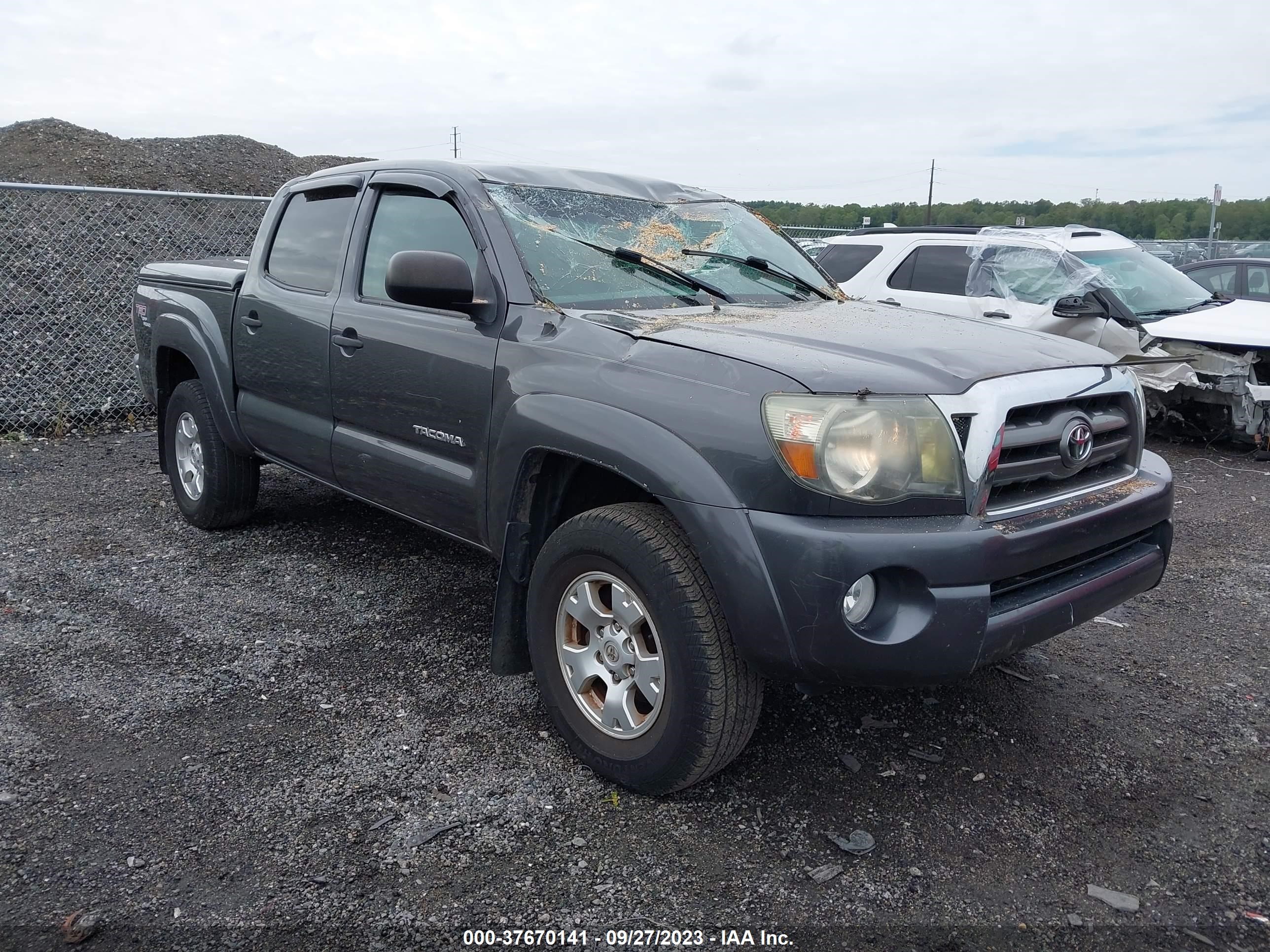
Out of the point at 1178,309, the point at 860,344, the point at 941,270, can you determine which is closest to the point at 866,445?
the point at 860,344

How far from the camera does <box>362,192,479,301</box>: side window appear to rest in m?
3.63

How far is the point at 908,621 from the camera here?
2.50 metres

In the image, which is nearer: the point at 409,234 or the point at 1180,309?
the point at 409,234

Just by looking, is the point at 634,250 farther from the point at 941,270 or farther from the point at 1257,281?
the point at 1257,281

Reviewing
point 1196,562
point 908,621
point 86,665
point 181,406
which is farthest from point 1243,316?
point 86,665

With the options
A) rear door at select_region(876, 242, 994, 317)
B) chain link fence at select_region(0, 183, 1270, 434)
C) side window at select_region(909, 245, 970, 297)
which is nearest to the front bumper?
rear door at select_region(876, 242, 994, 317)

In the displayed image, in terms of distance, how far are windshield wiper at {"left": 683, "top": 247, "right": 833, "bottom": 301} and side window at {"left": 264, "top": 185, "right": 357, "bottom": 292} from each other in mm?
1631

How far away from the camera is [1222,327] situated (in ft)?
25.7

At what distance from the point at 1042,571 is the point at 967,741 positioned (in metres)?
0.86

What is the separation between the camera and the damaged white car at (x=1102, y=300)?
7.59 metres

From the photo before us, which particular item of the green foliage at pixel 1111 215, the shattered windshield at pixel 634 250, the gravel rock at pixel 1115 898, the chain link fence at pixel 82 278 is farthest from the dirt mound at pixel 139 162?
the gravel rock at pixel 1115 898

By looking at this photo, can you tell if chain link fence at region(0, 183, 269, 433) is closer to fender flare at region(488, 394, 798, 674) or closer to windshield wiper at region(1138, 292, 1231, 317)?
fender flare at region(488, 394, 798, 674)

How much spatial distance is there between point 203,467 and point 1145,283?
7.87 metres

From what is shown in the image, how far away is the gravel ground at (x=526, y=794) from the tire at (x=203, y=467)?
0.76 metres
